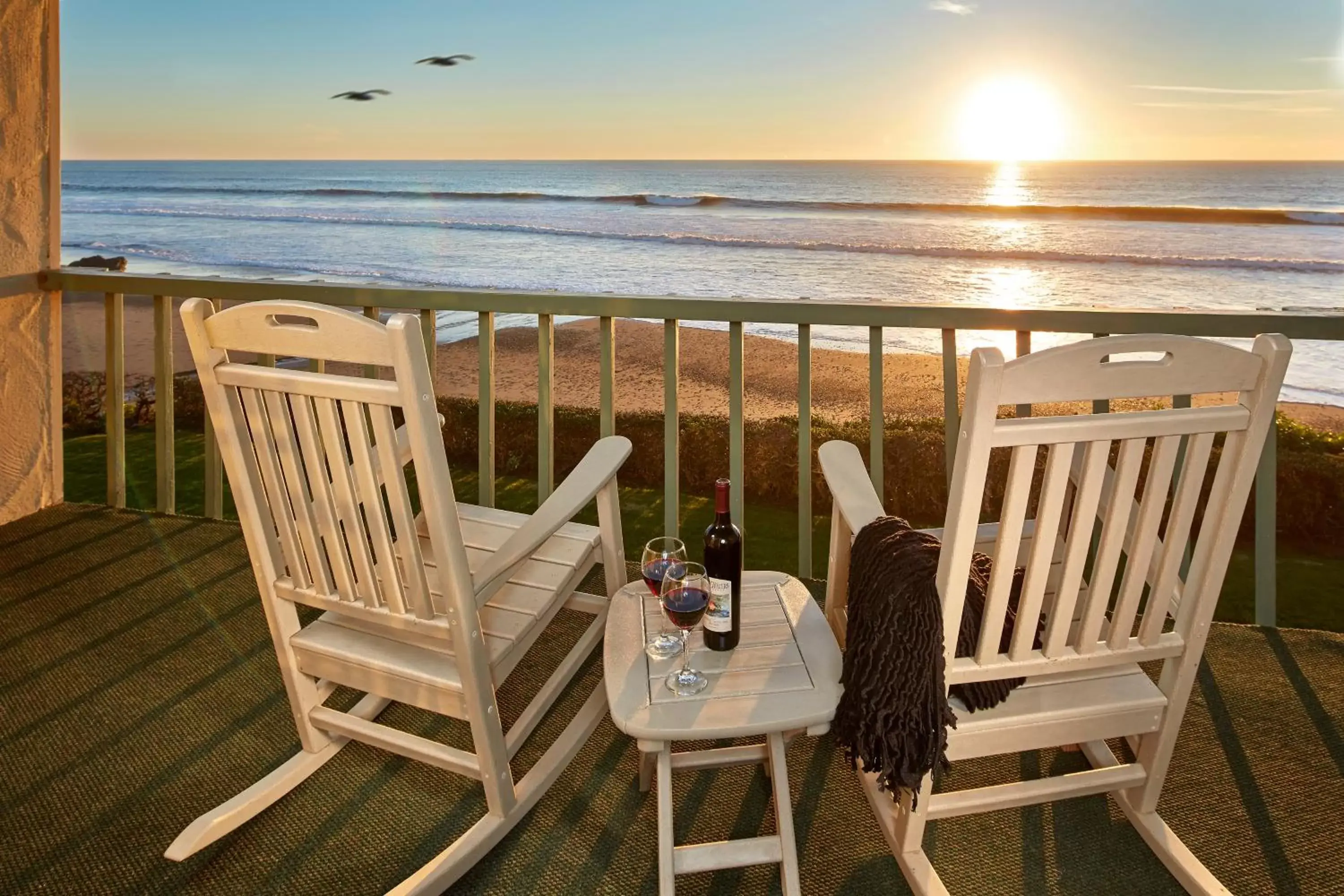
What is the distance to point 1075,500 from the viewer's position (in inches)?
53.9

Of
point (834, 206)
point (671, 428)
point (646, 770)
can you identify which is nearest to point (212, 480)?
point (671, 428)

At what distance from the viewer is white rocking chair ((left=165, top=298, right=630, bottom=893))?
1.38 m

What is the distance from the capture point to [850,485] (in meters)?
1.69

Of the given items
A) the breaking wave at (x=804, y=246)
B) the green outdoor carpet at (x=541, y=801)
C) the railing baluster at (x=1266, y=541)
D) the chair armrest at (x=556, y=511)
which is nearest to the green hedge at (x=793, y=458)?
the railing baluster at (x=1266, y=541)

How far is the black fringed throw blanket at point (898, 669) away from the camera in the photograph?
1374mm

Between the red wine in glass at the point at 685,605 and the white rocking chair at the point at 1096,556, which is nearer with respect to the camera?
the white rocking chair at the point at 1096,556

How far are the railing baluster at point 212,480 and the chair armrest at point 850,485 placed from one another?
7.68 feet

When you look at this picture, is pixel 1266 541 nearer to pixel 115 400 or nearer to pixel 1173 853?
pixel 1173 853

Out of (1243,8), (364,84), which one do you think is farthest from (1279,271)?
(364,84)

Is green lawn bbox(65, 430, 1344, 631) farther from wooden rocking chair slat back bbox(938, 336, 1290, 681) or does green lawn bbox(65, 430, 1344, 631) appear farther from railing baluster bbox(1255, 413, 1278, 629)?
wooden rocking chair slat back bbox(938, 336, 1290, 681)

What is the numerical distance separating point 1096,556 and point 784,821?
0.69 m

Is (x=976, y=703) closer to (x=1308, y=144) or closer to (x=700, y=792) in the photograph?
(x=700, y=792)

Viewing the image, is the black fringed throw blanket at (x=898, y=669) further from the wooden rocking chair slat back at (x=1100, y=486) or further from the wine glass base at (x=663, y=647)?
the wine glass base at (x=663, y=647)

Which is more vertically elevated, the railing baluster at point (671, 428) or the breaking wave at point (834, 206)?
the breaking wave at point (834, 206)
